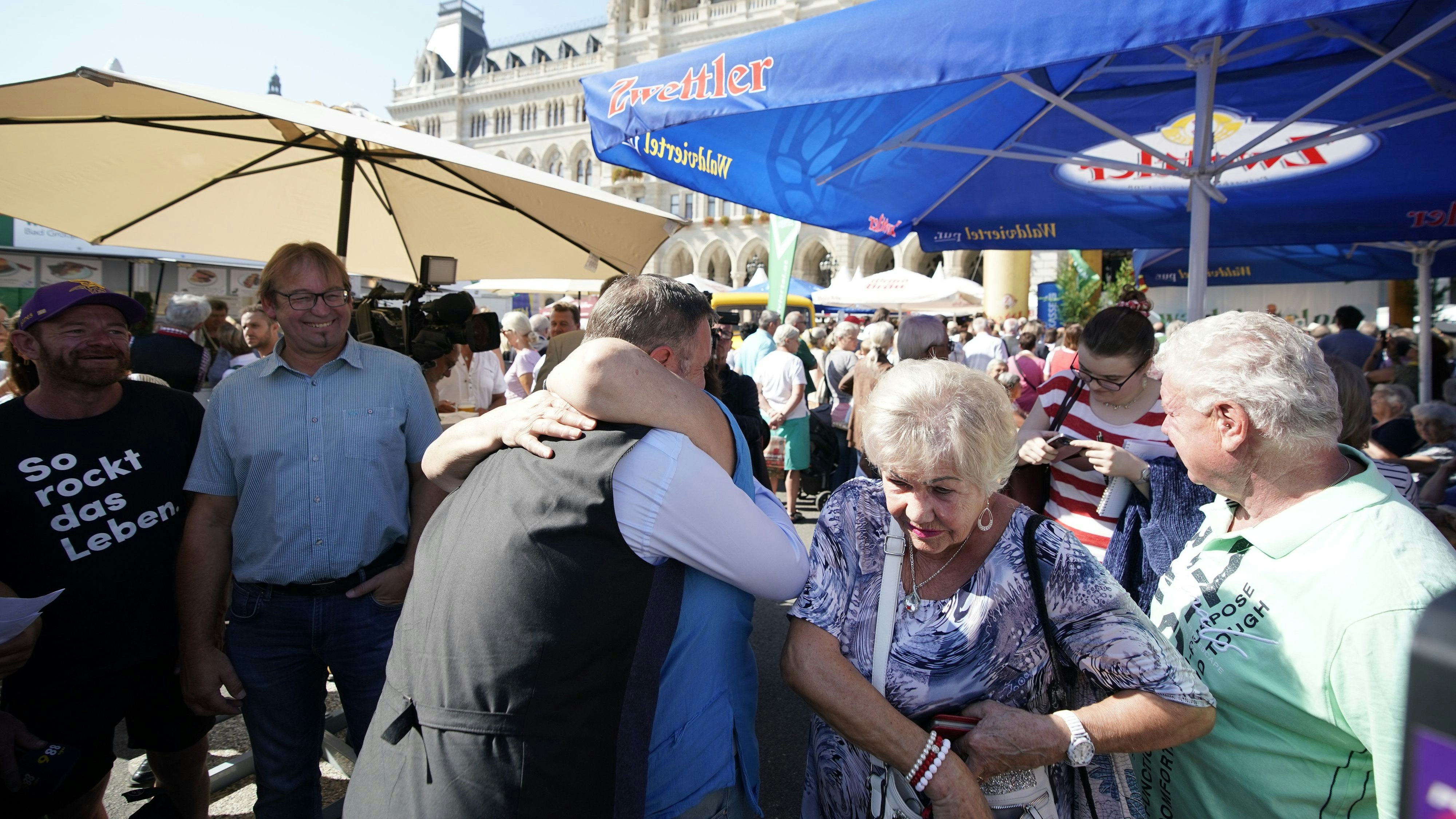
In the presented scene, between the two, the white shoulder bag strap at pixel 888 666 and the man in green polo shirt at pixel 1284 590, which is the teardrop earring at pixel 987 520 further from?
the man in green polo shirt at pixel 1284 590

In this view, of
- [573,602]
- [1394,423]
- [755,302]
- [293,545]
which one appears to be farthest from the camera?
[755,302]

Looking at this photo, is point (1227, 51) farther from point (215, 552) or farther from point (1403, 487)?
point (215, 552)

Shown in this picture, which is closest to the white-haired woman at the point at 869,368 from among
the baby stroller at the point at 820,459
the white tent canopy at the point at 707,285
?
the baby stroller at the point at 820,459

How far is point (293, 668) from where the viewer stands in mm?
2234

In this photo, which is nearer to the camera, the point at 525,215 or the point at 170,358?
the point at 525,215

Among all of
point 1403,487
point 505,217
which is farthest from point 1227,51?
point 505,217

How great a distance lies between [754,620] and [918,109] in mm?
2974

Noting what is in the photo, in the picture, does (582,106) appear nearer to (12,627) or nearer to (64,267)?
(64,267)

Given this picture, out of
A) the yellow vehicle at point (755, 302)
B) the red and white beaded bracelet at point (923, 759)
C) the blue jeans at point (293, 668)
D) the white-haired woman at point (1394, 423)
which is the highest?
the yellow vehicle at point (755, 302)

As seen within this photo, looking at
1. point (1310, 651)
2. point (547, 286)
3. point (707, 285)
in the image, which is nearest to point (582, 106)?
point (707, 285)

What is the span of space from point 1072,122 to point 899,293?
1073 cm

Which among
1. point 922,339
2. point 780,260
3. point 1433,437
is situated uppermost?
point 780,260

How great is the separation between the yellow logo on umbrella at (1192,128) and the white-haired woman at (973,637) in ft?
11.3

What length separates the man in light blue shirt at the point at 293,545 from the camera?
219 cm
